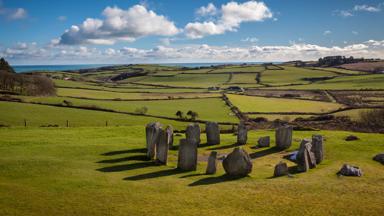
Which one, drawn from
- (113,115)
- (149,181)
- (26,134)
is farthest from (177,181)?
(113,115)

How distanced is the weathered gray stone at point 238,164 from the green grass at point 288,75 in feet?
395

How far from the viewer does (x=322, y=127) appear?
5303cm

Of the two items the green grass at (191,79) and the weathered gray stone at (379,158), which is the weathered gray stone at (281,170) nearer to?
the weathered gray stone at (379,158)

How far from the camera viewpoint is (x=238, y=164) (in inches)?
997

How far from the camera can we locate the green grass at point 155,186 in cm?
1903

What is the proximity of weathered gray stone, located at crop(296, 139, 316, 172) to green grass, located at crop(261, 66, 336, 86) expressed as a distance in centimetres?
11590

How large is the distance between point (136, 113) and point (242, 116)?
19.2 meters

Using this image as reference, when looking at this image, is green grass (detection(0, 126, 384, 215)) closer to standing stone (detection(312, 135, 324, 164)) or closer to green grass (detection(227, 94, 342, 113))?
standing stone (detection(312, 135, 324, 164))

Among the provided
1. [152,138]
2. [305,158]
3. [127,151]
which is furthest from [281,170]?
[127,151]

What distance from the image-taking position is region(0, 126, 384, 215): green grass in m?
19.0

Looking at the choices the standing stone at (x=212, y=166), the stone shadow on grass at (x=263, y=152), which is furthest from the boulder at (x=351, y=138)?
the standing stone at (x=212, y=166)

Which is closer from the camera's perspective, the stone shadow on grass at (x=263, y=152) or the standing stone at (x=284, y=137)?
the stone shadow on grass at (x=263, y=152)

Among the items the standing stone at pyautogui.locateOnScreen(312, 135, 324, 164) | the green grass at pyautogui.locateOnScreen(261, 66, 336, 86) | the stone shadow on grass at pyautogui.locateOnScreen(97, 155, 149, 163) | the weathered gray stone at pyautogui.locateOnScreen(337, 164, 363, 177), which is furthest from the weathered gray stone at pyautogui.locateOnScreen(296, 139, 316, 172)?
the green grass at pyautogui.locateOnScreen(261, 66, 336, 86)

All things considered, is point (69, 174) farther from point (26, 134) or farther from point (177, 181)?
point (26, 134)
